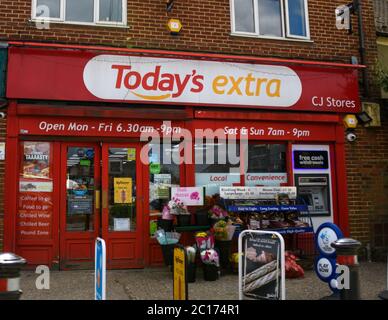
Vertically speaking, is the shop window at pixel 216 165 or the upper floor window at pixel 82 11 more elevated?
the upper floor window at pixel 82 11

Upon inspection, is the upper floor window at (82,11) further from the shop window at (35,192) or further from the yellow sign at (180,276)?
the yellow sign at (180,276)

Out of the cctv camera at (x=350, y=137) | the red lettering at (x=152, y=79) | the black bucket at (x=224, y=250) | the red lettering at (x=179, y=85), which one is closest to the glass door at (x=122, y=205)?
the red lettering at (x=152, y=79)

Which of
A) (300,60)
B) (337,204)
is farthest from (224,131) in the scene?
(337,204)

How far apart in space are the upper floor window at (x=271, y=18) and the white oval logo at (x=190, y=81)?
90cm

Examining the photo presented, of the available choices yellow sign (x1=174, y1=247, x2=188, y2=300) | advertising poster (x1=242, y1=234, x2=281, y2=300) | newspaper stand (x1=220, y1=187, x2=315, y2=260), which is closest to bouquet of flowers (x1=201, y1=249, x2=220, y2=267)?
newspaper stand (x1=220, y1=187, x2=315, y2=260)

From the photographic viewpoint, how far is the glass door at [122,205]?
8.31 meters

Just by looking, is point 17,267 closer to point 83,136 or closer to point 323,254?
point 323,254

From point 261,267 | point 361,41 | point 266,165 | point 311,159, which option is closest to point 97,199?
point 266,165

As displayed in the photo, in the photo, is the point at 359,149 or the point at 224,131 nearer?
the point at 224,131

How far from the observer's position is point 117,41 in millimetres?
8586

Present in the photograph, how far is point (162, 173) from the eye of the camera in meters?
8.70

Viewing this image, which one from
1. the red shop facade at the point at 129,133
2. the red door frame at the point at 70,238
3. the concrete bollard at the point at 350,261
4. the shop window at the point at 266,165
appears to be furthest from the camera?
the shop window at the point at 266,165

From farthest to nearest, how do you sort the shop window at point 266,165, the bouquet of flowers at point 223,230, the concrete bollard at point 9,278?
the shop window at point 266,165, the bouquet of flowers at point 223,230, the concrete bollard at point 9,278
